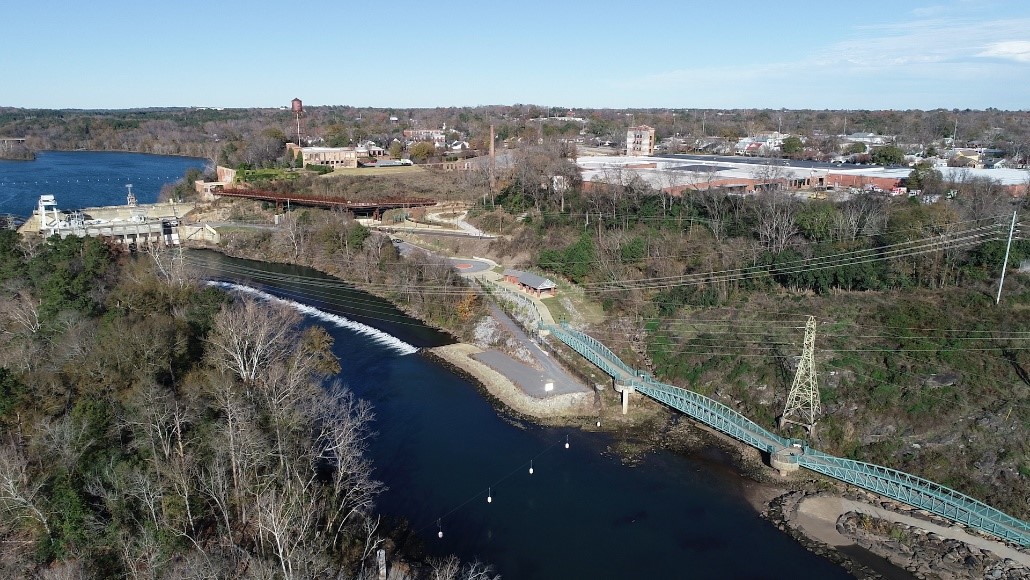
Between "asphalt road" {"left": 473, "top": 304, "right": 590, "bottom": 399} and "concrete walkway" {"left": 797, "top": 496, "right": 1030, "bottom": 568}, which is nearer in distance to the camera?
"concrete walkway" {"left": 797, "top": 496, "right": 1030, "bottom": 568}

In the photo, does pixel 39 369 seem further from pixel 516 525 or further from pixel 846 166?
pixel 846 166

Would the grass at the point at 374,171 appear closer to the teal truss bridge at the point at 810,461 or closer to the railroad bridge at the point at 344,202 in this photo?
the railroad bridge at the point at 344,202

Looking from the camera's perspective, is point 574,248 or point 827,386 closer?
point 827,386

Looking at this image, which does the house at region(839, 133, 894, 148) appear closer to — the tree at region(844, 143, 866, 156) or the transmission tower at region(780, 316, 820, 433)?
the tree at region(844, 143, 866, 156)

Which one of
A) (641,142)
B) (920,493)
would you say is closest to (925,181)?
(920,493)

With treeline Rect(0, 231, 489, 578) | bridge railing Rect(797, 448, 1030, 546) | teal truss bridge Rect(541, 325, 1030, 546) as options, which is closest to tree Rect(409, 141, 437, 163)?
teal truss bridge Rect(541, 325, 1030, 546)

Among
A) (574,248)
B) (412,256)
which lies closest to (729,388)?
(574,248)
